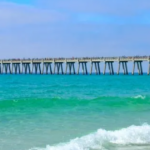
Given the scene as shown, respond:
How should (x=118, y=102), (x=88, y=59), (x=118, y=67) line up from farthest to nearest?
(x=88, y=59) → (x=118, y=67) → (x=118, y=102)

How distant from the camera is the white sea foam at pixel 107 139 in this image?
10.2 m

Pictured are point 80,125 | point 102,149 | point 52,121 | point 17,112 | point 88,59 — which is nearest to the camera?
point 102,149

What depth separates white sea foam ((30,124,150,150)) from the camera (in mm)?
10164

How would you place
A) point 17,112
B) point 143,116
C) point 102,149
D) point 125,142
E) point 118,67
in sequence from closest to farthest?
point 102,149 → point 125,142 → point 143,116 → point 17,112 → point 118,67

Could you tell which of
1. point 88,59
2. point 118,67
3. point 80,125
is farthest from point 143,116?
point 88,59

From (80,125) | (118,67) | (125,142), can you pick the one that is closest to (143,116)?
(80,125)

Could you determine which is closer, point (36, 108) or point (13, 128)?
point (13, 128)

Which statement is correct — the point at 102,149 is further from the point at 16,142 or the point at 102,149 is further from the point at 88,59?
the point at 88,59

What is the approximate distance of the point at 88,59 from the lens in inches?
2761

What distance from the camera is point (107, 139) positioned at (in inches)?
439

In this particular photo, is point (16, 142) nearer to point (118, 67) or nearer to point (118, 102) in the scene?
point (118, 102)

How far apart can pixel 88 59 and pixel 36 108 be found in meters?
51.2

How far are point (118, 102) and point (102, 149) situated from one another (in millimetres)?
12919

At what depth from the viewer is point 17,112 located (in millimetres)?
17578
